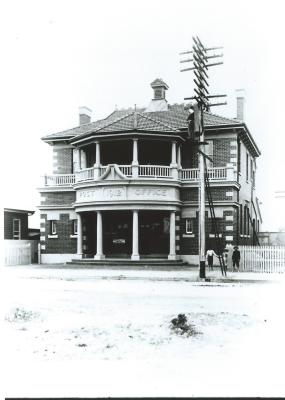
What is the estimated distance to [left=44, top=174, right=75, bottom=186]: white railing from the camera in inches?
1109

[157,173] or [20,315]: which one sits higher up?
[157,173]

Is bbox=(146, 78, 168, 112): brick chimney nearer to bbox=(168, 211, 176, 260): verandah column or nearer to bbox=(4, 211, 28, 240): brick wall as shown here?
bbox=(168, 211, 176, 260): verandah column

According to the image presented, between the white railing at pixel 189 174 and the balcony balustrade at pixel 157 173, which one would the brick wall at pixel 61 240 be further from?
the white railing at pixel 189 174

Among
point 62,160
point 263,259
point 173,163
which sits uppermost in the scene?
point 62,160

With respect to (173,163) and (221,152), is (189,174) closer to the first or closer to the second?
(173,163)

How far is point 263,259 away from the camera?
21000 millimetres

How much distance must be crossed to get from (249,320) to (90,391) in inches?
A: 157

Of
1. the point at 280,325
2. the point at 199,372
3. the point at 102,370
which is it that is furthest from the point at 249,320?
the point at 102,370

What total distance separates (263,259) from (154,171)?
809 cm

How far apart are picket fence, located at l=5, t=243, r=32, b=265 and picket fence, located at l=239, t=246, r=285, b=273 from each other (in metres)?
12.4

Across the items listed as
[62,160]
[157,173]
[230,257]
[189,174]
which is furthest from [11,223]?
[230,257]


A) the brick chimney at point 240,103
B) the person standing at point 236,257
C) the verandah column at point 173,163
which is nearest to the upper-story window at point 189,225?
the verandah column at point 173,163

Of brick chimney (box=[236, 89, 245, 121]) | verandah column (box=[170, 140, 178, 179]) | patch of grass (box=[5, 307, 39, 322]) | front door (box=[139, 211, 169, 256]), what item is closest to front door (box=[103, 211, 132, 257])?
front door (box=[139, 211, 169, 256])

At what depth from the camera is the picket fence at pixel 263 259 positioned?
68.1 feet
